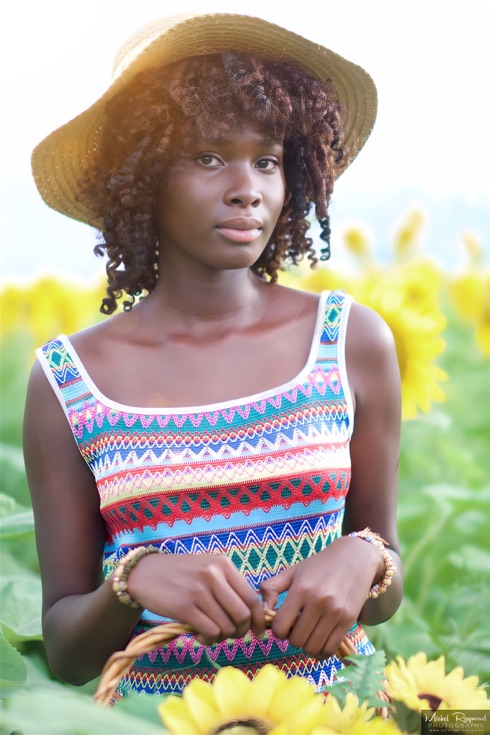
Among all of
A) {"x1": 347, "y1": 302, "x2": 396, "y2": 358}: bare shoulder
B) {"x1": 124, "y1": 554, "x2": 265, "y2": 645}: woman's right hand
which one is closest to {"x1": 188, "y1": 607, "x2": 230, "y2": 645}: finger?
{"x1": 124, "y1": 554, "x2": 265, "y2": 645}: woman's right hand

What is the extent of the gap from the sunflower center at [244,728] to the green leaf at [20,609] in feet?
5.06

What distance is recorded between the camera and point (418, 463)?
440 cm

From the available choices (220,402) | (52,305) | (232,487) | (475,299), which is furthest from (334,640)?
(475,299)

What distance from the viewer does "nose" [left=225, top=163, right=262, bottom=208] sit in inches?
75.7

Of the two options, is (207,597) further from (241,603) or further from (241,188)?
(241,188)

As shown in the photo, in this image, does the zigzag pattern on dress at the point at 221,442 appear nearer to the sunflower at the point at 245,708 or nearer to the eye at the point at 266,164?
the eye at the point at 266,164

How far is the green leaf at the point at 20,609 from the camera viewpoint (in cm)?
257

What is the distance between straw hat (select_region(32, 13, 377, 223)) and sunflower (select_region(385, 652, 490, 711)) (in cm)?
122

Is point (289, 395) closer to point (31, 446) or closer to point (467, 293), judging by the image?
point (31, 446)

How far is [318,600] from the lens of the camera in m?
1.56

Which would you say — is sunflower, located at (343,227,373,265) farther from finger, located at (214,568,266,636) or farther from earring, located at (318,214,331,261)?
finger, located at (214,568,266,636)

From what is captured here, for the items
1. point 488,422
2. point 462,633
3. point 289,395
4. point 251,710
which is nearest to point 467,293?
point 488,422

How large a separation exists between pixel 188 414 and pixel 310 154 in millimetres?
599

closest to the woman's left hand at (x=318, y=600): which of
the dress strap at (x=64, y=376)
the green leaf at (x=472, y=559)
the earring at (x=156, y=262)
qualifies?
the dress strap at (x=64, y=376)
